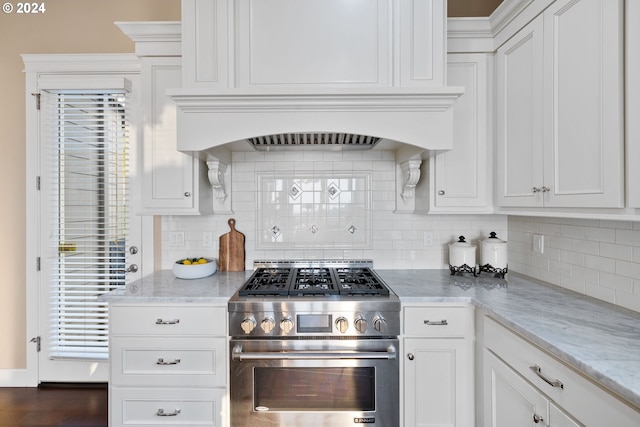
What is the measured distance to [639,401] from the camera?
2.73 feet

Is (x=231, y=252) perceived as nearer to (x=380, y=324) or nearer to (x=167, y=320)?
(x=167, y=320)

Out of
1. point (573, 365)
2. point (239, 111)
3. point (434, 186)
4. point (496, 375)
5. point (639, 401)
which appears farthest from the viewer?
point (434, 186)

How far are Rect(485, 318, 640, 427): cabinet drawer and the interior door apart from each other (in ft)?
8.08

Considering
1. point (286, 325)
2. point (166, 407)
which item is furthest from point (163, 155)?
point (166, 407)

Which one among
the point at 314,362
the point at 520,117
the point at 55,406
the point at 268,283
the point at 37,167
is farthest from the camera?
the point at 37,167

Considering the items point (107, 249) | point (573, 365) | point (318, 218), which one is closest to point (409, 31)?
point (318, 218)

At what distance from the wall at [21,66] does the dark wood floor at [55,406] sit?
0.90 feet

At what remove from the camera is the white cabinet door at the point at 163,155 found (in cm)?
208

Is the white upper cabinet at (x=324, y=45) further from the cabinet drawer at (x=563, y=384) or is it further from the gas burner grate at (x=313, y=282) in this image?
the cabinet drawer at (x=563, y=384)

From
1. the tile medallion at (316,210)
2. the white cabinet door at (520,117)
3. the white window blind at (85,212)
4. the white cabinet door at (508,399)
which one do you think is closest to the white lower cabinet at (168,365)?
the tile medallion at (316,210)

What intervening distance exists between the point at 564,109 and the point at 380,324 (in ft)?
4.21

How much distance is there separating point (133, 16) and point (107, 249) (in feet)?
5.84

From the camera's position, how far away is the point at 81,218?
2.55 metres

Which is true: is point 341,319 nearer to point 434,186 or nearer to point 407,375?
point 407,375
